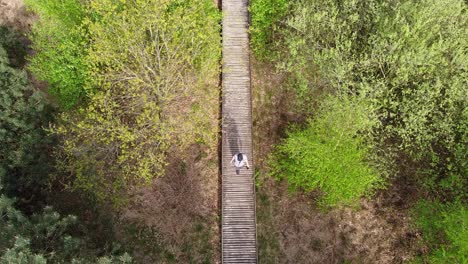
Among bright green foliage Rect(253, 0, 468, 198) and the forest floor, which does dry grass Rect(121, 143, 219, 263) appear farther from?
bright green foliage Rect(253, 0, 468, 198)

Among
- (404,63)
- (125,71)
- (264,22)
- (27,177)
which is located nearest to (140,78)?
(125,71)

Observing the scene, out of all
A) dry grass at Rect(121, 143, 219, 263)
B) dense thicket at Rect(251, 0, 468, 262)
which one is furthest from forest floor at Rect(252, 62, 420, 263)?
dry grass at Rect(121, 143, 219, 263)

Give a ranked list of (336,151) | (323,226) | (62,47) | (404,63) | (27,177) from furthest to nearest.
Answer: (323,226), (27,177), (62,47), (336,151), (404,63)

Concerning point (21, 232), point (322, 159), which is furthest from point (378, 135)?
point (21, 232)

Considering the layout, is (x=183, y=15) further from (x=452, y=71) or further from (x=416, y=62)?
(x=452, y=71)

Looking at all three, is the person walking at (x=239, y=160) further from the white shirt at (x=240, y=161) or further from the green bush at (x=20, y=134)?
the green bush at (x=20, y=134)

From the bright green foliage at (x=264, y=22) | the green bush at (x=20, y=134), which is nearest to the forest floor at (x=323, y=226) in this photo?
the bright green foliage at (x=264, y=22)

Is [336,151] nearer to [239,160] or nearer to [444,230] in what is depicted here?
[239,160]
